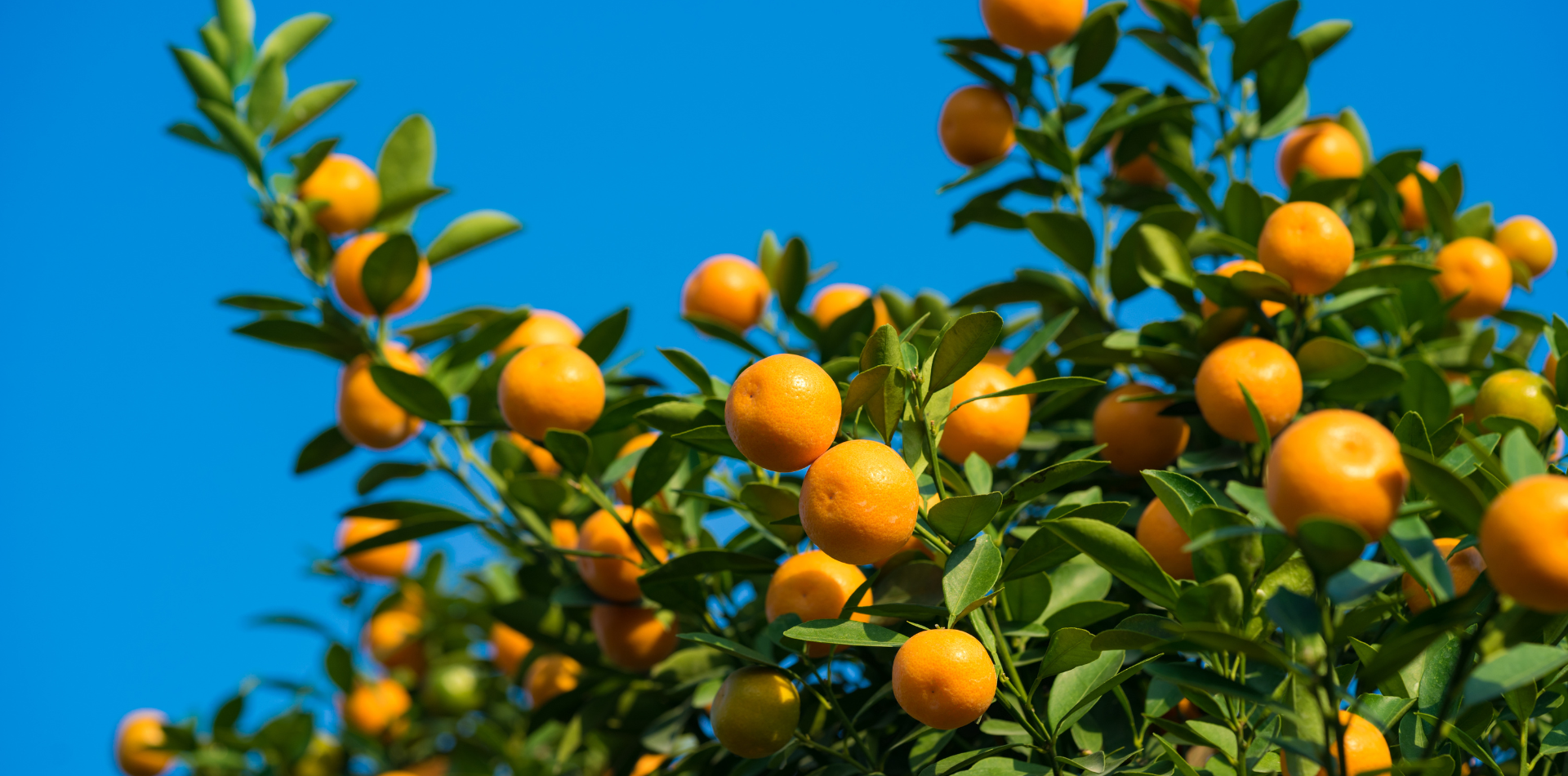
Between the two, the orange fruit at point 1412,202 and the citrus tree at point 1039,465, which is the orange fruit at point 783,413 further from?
the orange fruit at point 1412,202

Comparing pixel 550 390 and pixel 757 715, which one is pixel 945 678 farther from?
pixel 550 390

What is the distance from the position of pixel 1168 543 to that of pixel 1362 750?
0.23m

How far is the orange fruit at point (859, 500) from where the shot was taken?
81 centimetres

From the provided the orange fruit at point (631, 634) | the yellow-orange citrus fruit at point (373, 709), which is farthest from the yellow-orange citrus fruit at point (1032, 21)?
the yellow-orange citrus fruit at point (373, 709)

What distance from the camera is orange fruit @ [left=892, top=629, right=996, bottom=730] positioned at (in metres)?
0.82

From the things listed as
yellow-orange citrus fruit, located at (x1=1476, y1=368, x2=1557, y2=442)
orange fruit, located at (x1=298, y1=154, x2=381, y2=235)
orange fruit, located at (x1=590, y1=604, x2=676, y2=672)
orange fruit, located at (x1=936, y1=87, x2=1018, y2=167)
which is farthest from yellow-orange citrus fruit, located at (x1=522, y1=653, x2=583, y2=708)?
yellow-orange citrus fruit, located at (x1=1476, y1=368, x2=1557, y2=442)

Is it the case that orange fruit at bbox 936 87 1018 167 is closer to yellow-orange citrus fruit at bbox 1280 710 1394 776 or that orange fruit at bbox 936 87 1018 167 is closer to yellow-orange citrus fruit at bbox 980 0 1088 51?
yellow-orange citrus fruit at bbox 980 0 1088 51

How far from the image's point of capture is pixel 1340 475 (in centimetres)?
62

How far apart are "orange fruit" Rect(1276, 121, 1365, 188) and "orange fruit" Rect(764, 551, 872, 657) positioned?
38.9 inches

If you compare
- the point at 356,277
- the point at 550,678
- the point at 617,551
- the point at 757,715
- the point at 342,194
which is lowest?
the point at 550,678

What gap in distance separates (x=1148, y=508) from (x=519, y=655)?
145 cm

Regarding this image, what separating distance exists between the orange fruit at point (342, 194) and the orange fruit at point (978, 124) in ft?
2.80

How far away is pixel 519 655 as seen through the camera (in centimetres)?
216

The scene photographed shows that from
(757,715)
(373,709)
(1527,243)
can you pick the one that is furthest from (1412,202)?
(373,709)
